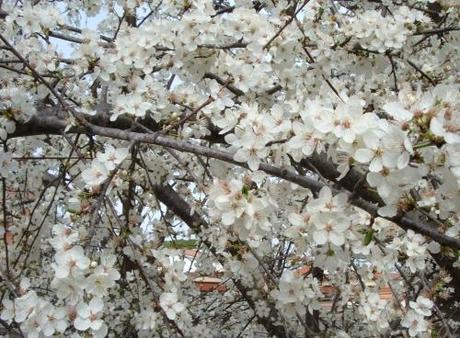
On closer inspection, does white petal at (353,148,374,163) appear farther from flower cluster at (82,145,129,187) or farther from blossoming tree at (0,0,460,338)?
flower cluster at (82,145,129,187)

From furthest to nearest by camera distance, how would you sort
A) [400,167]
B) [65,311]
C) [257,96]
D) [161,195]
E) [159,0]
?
[161,195] → [159,0] → [257,96] → [65,311] → [400,167]

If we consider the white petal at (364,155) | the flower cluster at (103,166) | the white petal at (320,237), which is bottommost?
the white petal at (320,237)

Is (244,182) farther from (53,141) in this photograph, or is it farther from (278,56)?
(53,141)

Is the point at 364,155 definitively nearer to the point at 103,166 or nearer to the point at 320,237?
the point at 320,237

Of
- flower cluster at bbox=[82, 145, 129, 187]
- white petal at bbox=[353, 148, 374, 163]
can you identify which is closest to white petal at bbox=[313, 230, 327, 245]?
white petal at bbox=[353, 148, 374, 163]

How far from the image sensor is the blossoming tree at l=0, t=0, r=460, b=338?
1.50m

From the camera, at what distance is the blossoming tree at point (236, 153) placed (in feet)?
4.93

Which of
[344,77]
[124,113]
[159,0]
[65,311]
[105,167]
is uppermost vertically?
[344,77]

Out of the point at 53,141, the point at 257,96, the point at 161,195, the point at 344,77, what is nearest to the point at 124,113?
the point at 257,96

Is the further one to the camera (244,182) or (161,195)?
(161,195)

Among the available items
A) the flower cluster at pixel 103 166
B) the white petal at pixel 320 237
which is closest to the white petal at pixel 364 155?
the white petal at pixel 320 237

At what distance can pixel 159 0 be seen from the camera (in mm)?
2934

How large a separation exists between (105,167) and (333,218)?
711 mm

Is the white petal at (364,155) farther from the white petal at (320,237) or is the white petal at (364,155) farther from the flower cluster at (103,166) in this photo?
the flower cluster at (103,166)
